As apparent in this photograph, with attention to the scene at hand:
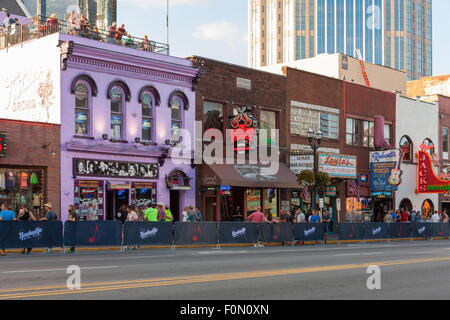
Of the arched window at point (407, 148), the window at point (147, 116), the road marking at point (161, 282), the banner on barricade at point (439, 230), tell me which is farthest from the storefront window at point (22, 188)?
the arched window at point (407, 148)

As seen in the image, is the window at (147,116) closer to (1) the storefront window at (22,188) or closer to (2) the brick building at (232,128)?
(2) the brick building at (232,128)

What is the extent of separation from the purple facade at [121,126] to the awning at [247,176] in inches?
35.4

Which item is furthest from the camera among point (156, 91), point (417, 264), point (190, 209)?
point (156, 91)

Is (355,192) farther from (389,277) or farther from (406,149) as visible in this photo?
(389,277)

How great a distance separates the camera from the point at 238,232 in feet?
95.0

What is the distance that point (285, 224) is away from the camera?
30922 millimetres

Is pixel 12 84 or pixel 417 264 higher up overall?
pixel 12 84

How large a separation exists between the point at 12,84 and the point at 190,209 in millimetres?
10162

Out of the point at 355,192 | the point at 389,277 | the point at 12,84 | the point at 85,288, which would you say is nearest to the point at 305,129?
the point at 355,192

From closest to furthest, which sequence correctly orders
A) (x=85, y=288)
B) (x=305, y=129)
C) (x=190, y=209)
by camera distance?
(x=85, y=288) → (x=190, y=209) → (x=305, y=129)

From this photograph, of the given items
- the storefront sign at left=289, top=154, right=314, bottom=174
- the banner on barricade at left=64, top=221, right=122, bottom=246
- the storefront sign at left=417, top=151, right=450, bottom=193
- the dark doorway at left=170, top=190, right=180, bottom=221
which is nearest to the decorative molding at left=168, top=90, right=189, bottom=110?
the dark doorway at left=170, top=190, right=180, bottom=221

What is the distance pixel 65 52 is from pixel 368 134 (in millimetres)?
24262

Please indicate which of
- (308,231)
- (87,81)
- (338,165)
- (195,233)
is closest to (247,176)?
(308,231)

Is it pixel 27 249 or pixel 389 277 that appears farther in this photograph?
pixel 27 249
